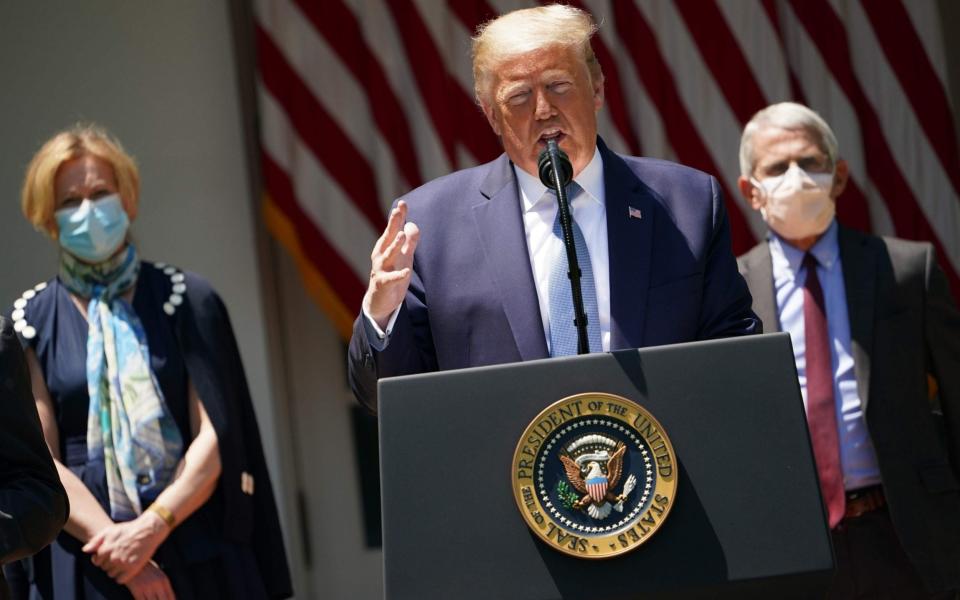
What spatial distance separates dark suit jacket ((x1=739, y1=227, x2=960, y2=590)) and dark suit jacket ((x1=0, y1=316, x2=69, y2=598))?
210 centimetres

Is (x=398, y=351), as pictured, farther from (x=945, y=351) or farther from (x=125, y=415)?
(x=945, y=351)

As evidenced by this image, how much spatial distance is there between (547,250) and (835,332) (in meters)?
1.51

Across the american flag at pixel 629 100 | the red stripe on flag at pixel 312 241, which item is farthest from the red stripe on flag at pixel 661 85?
the red stripe on flag at pixel 312 241

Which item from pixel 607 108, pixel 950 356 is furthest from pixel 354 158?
pixel 950 356

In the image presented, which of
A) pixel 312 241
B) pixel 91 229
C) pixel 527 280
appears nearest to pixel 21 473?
pixel 527 280

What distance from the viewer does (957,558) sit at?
3.65 m

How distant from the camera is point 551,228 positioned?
8.78 feet

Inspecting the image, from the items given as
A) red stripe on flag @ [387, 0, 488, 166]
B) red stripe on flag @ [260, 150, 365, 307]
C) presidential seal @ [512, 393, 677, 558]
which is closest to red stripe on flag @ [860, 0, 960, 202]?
red stripe on flag @ [387, 0, 488, 166]

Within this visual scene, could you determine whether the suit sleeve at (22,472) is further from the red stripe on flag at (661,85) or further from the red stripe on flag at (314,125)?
the red stripe on flag at (661,85)

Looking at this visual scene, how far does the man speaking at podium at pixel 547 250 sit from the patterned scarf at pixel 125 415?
4.07 feet

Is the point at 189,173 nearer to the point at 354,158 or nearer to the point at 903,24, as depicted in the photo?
the point at 354,158

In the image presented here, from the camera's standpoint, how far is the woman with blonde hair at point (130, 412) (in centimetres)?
361

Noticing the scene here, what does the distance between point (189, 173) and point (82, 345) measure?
215 centimetres

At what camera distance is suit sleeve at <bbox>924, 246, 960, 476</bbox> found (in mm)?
3791
